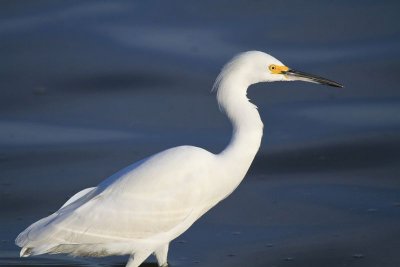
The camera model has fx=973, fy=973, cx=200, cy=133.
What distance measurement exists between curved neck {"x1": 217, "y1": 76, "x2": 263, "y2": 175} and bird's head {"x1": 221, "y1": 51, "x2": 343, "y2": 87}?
5 centimetres

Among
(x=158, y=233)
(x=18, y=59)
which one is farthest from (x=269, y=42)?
(x=158, y=233)

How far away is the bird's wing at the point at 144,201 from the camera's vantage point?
18.6 ft

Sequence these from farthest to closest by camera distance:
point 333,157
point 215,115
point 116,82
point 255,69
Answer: point 116,82
point 215,115
point 333,157
point 255,69

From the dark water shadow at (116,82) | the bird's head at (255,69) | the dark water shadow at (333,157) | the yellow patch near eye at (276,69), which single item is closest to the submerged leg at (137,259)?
the bird's head at (255,69)

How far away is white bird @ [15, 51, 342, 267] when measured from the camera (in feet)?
18.5

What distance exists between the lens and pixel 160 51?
9.61 m

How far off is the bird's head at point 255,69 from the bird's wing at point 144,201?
1.74ft

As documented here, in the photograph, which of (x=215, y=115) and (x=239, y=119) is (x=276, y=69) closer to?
(x=239, y=119)

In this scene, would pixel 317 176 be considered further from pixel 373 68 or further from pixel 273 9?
pixel 273 9

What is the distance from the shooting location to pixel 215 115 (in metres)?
8.53

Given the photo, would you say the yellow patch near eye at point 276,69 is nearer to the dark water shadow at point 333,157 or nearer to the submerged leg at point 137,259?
the submerged leg at point 137,259

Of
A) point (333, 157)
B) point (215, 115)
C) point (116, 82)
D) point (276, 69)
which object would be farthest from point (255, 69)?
point (116, 82)

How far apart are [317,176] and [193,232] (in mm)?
1265

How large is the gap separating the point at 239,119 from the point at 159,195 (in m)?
0.66
